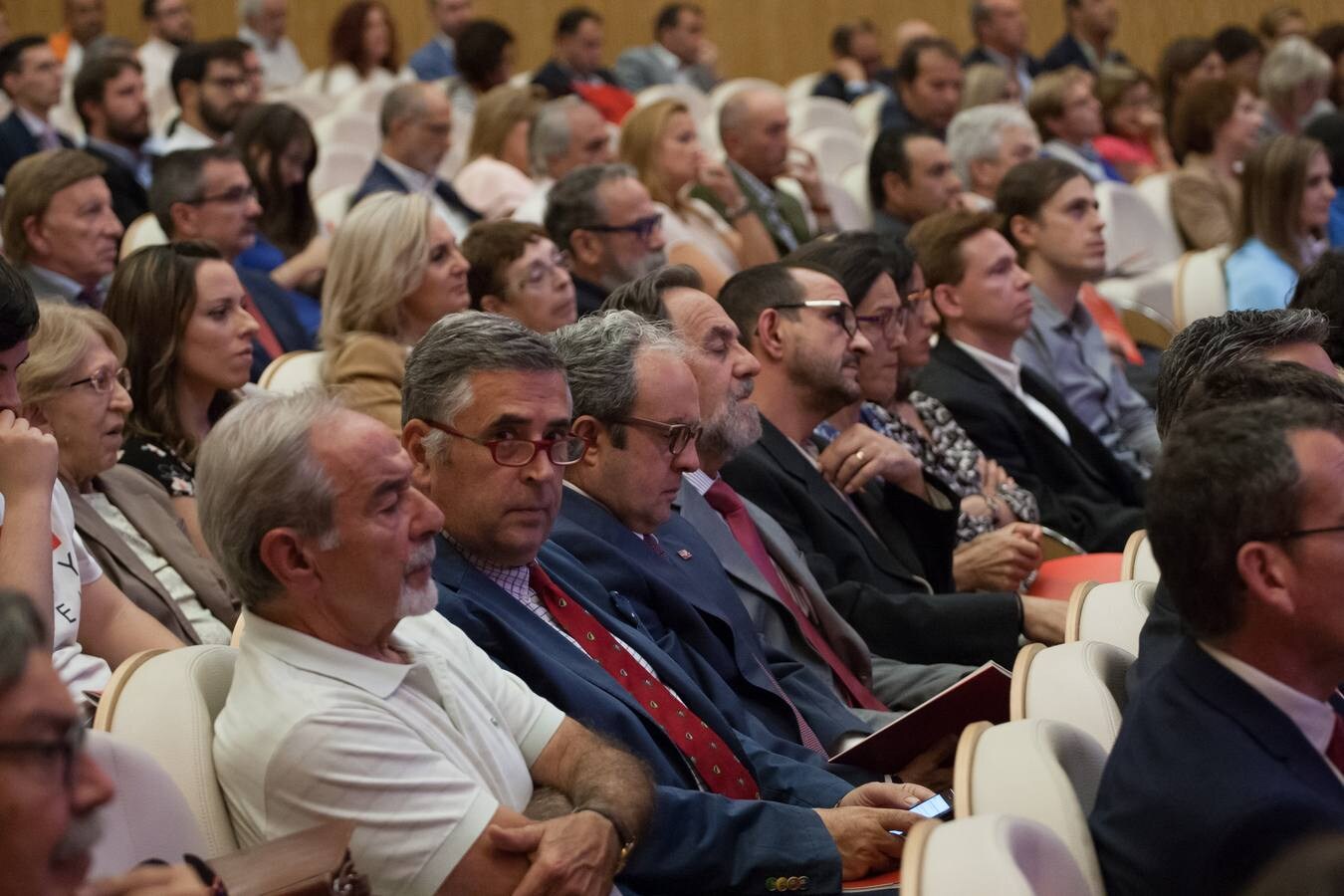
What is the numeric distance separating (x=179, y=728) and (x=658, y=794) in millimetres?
613

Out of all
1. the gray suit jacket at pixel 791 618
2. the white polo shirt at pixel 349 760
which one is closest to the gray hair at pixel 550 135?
the gray suit jacket at pixel 791 618

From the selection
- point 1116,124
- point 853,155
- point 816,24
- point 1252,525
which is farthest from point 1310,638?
point 816,24

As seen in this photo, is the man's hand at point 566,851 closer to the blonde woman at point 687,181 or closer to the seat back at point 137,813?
the seat back at point 137,813

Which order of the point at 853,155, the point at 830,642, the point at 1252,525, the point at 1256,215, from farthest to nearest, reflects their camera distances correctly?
the point at 853,155 < the point at 1256,215 < the point at 830,642 < the point at 1252,525

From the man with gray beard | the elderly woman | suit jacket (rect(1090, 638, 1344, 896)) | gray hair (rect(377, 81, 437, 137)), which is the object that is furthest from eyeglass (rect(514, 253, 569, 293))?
suit jacket (rect(1090, 638, 1344, 896))

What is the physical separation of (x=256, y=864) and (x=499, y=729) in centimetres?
51

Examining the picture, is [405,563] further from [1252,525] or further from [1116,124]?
[1116,124]

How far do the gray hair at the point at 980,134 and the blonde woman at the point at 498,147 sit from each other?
68.2 inches

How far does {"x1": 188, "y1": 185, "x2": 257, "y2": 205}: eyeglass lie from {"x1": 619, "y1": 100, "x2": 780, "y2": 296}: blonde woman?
161 cm

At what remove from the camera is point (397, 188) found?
21.6 feet

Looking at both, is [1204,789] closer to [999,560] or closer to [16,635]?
[16,635]

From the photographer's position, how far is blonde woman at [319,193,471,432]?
4.37 metres

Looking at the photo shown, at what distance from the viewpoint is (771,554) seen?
3357 millimetres

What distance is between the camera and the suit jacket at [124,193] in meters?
6.18
